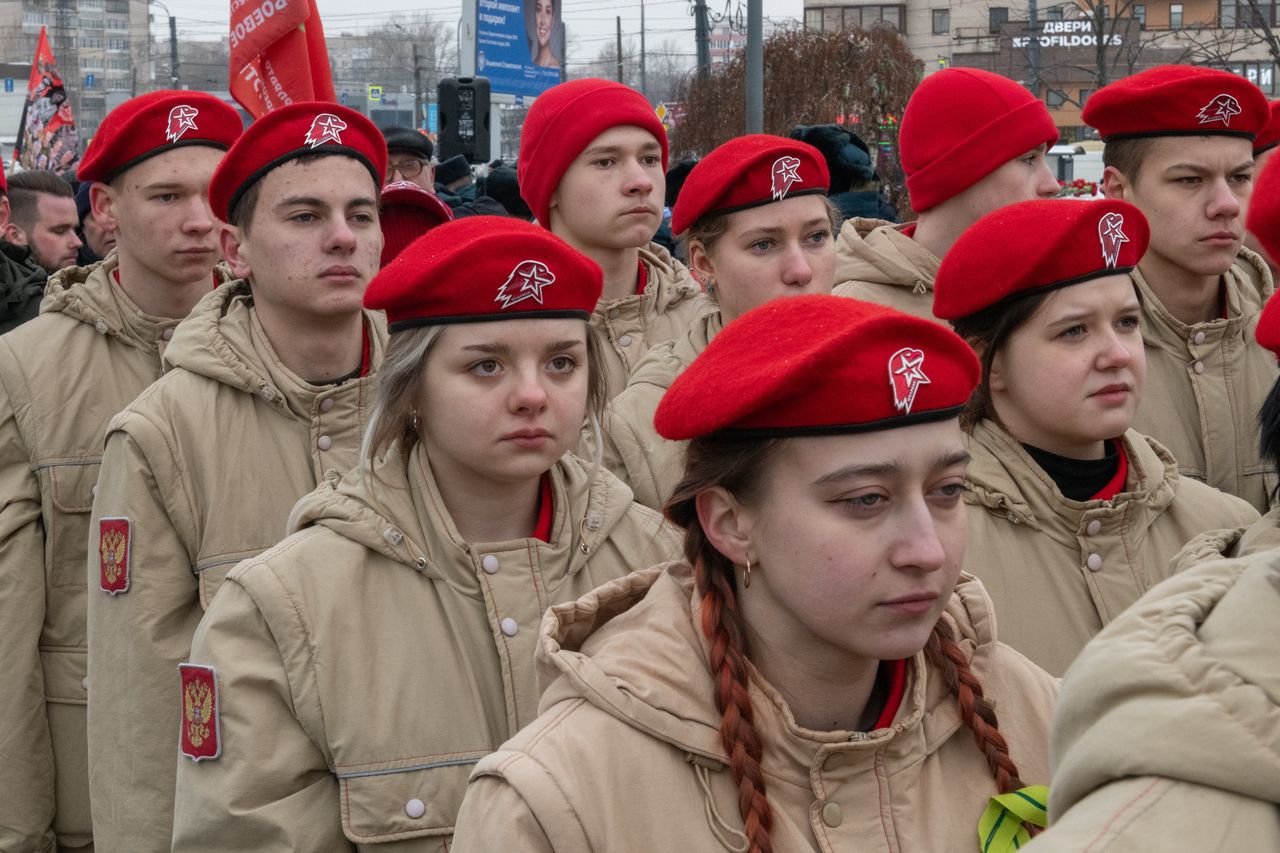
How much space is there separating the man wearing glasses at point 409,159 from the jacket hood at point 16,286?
300 centimetres

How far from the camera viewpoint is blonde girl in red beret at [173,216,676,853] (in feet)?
10.4

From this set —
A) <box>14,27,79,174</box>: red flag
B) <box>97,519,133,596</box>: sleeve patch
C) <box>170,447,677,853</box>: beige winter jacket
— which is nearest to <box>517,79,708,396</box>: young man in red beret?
<box>97,519,133,596</box>: sleeve patch

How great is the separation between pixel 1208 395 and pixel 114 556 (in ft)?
9.51

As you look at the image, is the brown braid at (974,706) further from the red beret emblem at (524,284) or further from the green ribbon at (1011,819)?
the red beret emblem at (524,284)

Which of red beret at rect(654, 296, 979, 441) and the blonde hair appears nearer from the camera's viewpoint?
red beret at rect(654, 296, 979, 441)

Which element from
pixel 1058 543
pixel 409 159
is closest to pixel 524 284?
pixel 1058 543

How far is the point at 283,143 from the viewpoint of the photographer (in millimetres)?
4578

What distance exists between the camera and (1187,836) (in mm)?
1307

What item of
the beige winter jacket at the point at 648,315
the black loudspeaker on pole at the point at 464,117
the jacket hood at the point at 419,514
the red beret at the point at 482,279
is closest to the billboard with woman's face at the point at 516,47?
the black loudspeaker on pole at the point at 464,117

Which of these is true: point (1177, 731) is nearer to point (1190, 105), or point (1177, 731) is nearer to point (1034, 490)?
point (1034, 490)

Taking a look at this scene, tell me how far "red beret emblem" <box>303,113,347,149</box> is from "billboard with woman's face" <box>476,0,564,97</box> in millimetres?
13399

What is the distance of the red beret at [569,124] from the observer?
5793 millimetres

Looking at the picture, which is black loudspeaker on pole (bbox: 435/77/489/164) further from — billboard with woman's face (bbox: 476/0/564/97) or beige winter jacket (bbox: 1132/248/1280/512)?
beige winter jacket (bbox: 1132/248/1280/512)

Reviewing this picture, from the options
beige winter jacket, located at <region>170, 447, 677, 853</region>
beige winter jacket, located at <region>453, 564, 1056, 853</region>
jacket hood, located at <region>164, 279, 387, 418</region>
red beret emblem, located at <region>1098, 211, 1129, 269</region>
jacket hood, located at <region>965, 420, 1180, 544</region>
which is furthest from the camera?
jacket hood, located at <region>164, 279, 387, 418</region>
